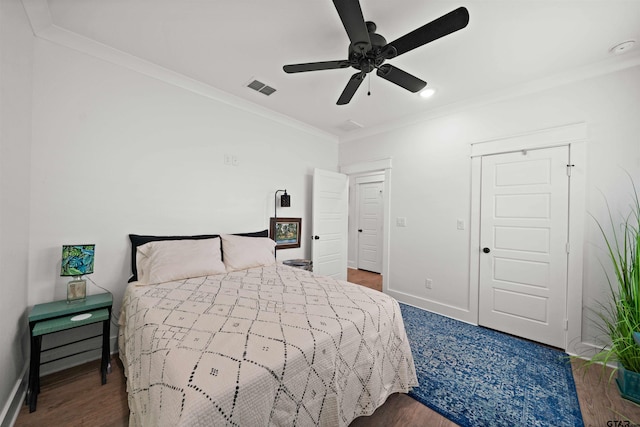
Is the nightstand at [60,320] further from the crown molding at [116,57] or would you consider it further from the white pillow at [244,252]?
the crown molding at [116,57]

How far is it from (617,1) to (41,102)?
4.20 meters

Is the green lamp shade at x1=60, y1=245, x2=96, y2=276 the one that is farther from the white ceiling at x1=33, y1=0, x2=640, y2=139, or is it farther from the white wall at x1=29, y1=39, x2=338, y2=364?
the white ceiling at x1=33, y1=0, x2=640, y2=139

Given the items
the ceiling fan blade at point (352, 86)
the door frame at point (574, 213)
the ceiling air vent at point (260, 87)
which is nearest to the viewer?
the ceiling fan blade at point (352, 86)

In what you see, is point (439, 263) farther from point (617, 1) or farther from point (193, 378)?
point (193, 378)

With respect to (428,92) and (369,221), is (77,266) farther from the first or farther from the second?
(369,221)

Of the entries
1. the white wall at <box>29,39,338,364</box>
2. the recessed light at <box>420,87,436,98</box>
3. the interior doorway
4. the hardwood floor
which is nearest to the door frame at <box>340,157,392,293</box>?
the recessed light at <box>420,87,436,98</box>

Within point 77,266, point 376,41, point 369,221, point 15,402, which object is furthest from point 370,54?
point 369,221

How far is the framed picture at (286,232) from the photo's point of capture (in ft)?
11.7

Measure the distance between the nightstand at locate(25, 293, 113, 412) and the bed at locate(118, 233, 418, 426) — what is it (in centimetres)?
15

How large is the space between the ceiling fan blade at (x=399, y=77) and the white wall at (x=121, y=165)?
201cm

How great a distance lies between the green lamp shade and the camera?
187 cm

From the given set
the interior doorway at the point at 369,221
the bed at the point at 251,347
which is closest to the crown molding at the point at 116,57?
the bed at the point at 251,347

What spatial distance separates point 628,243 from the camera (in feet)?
6.93

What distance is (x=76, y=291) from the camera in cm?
194
